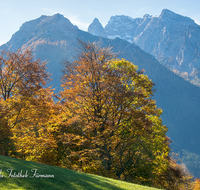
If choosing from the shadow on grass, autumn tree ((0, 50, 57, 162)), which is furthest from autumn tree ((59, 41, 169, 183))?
the shadow on grass

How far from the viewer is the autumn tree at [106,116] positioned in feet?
57.8

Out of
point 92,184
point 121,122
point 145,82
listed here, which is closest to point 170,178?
point 121,122

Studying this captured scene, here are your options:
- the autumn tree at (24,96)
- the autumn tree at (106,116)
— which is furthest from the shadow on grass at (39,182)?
the autumn tree at (24,96)

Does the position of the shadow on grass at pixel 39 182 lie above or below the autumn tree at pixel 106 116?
below

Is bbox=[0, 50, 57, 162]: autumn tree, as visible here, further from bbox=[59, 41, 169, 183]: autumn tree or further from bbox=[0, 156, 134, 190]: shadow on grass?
bbox=[0, 156, 134, 190]: shadow on grass

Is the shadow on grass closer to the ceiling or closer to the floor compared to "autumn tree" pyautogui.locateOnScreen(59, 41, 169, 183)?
closer to the floor

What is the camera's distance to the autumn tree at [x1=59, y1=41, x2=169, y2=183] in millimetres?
17625

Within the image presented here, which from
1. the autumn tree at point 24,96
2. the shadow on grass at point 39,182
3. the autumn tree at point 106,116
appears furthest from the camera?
the autumn tree at point 24,96

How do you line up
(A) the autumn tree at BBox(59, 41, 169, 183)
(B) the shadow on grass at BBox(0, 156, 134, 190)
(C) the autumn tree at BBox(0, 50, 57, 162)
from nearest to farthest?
(B) the shadow on grass at BBox(0, 156, 134, 190)
(A) the autumn tree at BBox(59, 41, 169, 183)
(C) the autumn tree at BBox(0, 50, 57, 162)

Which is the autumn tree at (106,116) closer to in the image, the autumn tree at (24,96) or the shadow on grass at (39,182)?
the autumn tree at (24,96)

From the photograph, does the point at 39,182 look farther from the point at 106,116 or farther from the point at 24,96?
the point at 24,96

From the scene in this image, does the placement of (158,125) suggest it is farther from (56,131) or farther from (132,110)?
(56,131)

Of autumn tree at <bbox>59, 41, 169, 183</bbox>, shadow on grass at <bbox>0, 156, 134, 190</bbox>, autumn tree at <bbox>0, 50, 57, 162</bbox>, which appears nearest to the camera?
shadow on grass at <bbox>0, 156, 134, 190</bbox>

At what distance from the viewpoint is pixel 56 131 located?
1856cm
